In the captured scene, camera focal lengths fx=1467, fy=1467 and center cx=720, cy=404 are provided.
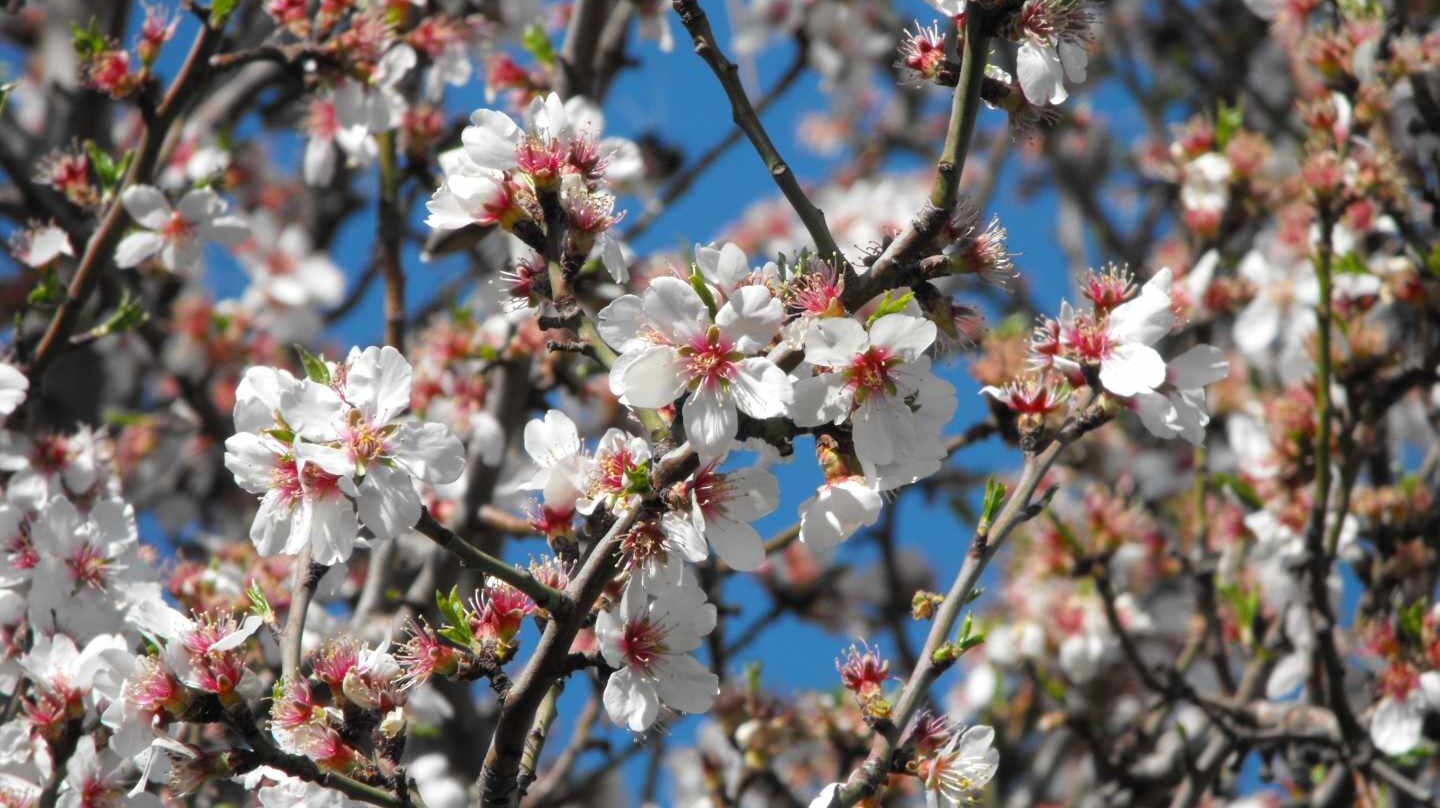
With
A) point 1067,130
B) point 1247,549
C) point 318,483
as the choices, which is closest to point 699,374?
point 318,483

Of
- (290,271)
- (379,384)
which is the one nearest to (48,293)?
(379,384)

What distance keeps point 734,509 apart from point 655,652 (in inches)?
11.3

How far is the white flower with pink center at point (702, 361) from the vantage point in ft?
7.11

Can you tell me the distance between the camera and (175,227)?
3594 millimetres

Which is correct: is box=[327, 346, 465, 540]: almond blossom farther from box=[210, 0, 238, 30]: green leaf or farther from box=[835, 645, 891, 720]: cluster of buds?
box=[210, 0, 238, 30]: green leaf

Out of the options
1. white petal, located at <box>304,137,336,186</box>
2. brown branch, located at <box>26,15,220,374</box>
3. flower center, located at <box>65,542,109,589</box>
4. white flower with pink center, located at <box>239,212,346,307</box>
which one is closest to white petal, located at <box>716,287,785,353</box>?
flower center, located at <box>65,542,109,589</box>

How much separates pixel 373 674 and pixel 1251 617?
9.98 ft

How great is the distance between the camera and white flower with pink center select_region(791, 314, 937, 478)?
2.21 metres

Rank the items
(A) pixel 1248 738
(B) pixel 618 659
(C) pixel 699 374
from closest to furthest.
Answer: (C) pixel 699 374
(B) pixel 618 659
(A) pixel 1248 738

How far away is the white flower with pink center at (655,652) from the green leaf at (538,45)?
2.51 metres

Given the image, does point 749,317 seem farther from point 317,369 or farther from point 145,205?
point 145,205

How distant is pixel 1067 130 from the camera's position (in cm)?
829

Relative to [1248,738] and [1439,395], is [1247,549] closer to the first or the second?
[1439,395]

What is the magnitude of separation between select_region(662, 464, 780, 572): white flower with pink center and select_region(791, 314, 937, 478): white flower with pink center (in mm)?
157
